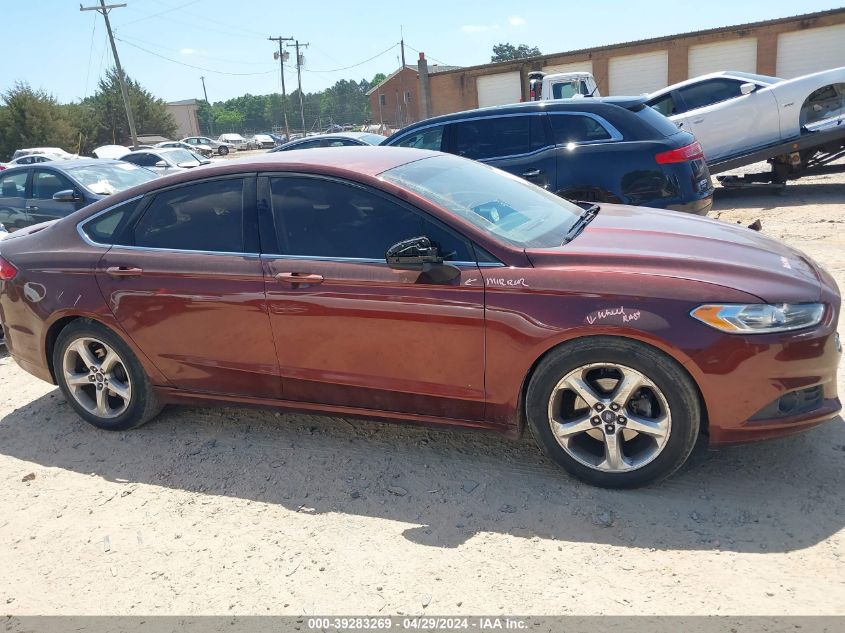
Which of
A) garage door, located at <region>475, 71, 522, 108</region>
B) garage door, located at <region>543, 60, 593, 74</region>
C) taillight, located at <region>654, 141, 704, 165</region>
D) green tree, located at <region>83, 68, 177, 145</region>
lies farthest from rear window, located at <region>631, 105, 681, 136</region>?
green tree, located at <region>83, 68, 177, 145</region>

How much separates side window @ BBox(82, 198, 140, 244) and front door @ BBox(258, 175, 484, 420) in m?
0.96

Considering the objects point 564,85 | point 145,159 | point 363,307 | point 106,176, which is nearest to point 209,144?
point 145,159

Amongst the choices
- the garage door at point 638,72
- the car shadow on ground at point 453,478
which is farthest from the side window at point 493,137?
the garage door at point 638,72

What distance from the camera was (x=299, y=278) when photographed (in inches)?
141

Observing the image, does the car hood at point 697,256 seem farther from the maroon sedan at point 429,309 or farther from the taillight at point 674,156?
the taillight at point 674,156

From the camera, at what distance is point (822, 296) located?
3.09 meters

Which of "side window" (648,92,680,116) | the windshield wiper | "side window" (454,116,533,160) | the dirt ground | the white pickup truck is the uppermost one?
the white pickup truck

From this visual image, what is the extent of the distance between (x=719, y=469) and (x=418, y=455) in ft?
4.99

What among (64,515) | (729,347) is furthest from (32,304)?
(729,347)

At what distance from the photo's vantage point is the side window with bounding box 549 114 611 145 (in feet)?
22.5

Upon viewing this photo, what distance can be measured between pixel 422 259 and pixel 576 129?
4.37 metres

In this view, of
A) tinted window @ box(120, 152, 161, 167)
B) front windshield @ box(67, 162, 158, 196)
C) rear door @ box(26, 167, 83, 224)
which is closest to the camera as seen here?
front windshield @ box(67, 162, 158, 196)

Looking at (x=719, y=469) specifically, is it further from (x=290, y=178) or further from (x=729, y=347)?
(x=290, y=178)

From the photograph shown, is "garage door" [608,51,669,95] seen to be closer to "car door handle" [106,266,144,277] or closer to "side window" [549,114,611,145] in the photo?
"side window" [549,114,611,145]
